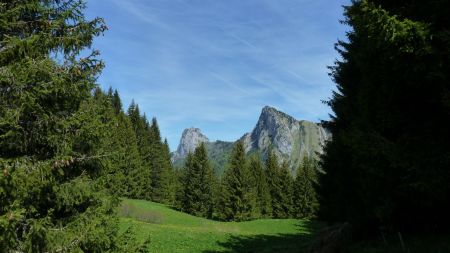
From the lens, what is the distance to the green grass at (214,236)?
2361cm

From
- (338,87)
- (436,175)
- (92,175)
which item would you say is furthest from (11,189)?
(338,87)

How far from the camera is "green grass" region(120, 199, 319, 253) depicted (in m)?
23.6

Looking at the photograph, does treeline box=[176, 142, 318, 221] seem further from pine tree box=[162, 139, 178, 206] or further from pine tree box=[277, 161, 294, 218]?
pine tree box=[162, 139, 178, 206]

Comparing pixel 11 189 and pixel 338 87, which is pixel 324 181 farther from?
pixel 11 189

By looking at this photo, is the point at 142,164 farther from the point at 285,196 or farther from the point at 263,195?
the point at 285,196

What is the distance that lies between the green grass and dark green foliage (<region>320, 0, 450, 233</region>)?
5465mm

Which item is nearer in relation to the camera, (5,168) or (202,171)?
(5,168)

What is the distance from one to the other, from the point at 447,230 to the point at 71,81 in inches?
433

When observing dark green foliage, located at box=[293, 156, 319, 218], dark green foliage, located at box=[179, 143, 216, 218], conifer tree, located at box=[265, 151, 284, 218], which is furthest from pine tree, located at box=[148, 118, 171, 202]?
dark green foliage, located at box=[293, 156, 319, 218]

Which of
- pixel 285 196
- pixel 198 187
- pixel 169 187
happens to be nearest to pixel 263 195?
pixel 285 196

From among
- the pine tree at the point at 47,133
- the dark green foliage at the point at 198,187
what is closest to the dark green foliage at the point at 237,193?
the dark green foliage at the point at 198,187

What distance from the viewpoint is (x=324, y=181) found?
2248cm

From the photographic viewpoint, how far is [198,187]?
62156 mm

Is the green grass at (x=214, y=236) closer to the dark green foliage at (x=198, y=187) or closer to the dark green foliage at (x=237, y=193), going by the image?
the dark green foliage at (x=237, y=193)
